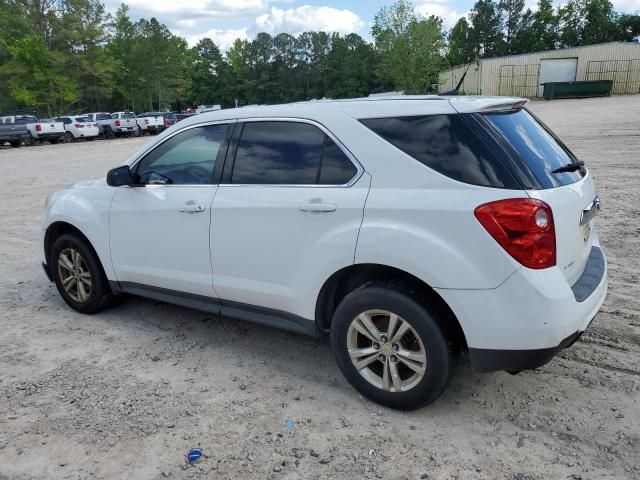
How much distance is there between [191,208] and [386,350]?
1.69 metres

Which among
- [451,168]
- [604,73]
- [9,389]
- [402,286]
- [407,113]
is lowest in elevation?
[9,389]

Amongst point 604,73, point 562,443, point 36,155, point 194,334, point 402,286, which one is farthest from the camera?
point 604,73

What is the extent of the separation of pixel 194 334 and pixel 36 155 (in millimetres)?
23135

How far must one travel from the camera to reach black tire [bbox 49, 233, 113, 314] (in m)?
4.59

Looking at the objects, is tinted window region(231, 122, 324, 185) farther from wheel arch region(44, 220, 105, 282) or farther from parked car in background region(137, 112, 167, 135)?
parked car in background region(137, 112, 167, 135)

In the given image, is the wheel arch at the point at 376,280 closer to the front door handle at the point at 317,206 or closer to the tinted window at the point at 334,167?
the front door handle at the point at 317,206

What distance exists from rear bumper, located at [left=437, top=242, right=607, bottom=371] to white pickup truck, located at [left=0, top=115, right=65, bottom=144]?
32.5 m

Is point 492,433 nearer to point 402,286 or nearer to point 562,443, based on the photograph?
point 562,443

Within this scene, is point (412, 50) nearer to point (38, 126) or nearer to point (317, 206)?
point (38, 126)

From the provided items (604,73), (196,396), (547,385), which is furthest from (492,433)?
(604,73)

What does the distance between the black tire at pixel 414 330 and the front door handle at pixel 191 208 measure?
125cm

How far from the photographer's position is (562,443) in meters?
2.78

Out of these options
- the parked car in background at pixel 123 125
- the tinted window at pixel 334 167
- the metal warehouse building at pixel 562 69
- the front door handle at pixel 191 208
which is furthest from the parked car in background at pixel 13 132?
A: the metal warehouse building at pixel 562 69

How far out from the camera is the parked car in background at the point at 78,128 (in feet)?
104
